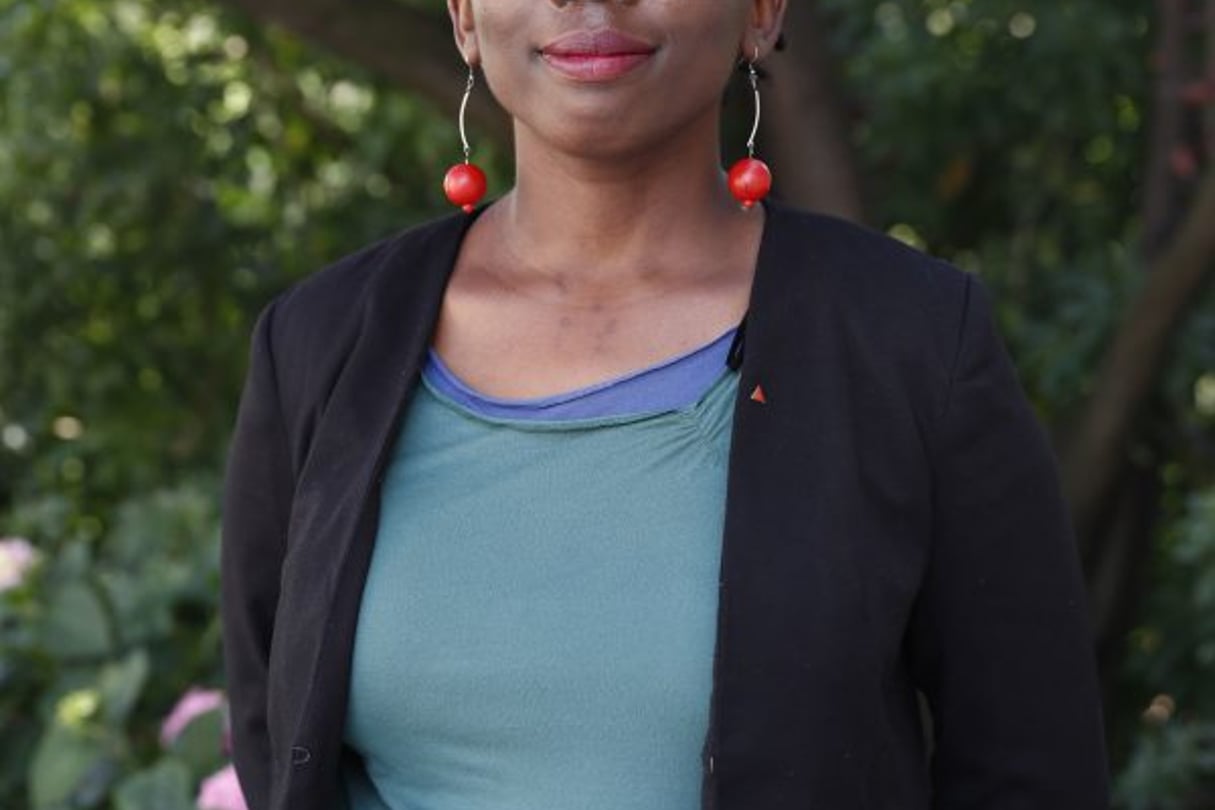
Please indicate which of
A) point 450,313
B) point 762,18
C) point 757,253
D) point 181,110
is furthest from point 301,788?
point 181,110

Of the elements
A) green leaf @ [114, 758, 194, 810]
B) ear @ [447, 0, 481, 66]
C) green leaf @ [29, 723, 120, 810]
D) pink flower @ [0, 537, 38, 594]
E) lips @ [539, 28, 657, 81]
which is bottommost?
green leaf @ [29, 723, 120, 810]

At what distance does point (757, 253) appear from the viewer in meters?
2.24

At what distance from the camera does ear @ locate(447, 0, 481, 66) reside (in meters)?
2.28

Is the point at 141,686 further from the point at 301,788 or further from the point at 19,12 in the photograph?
the point at 301,788

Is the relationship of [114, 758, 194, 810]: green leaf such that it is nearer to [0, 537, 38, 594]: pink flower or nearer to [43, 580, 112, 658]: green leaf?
[43, 580, 112, 658]: green leaf

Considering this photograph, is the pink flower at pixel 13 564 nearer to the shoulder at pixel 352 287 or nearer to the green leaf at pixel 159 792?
the green leaf at pixel 159 792

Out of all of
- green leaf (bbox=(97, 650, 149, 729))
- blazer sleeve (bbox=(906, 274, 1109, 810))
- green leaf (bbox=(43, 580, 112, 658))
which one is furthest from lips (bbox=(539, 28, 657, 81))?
green leaf (bbox=(43, 580, 112, 658))

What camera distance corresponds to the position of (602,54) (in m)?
2.12

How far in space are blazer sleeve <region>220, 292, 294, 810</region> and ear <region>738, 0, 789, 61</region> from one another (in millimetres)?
533

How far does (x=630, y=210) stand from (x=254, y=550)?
51 cm

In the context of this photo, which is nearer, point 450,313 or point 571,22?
point 571,22

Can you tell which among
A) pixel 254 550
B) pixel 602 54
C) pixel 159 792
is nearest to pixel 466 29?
pixel 602 54

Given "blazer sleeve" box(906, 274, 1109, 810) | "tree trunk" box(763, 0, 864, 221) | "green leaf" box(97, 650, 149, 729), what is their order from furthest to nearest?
"tree trunk" box(763, 0, 864, 221), "green leaf" box(97, 650, 149, 729), "blazer sleeve" box(906, 274, 1109, 810)

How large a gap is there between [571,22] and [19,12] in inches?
100
